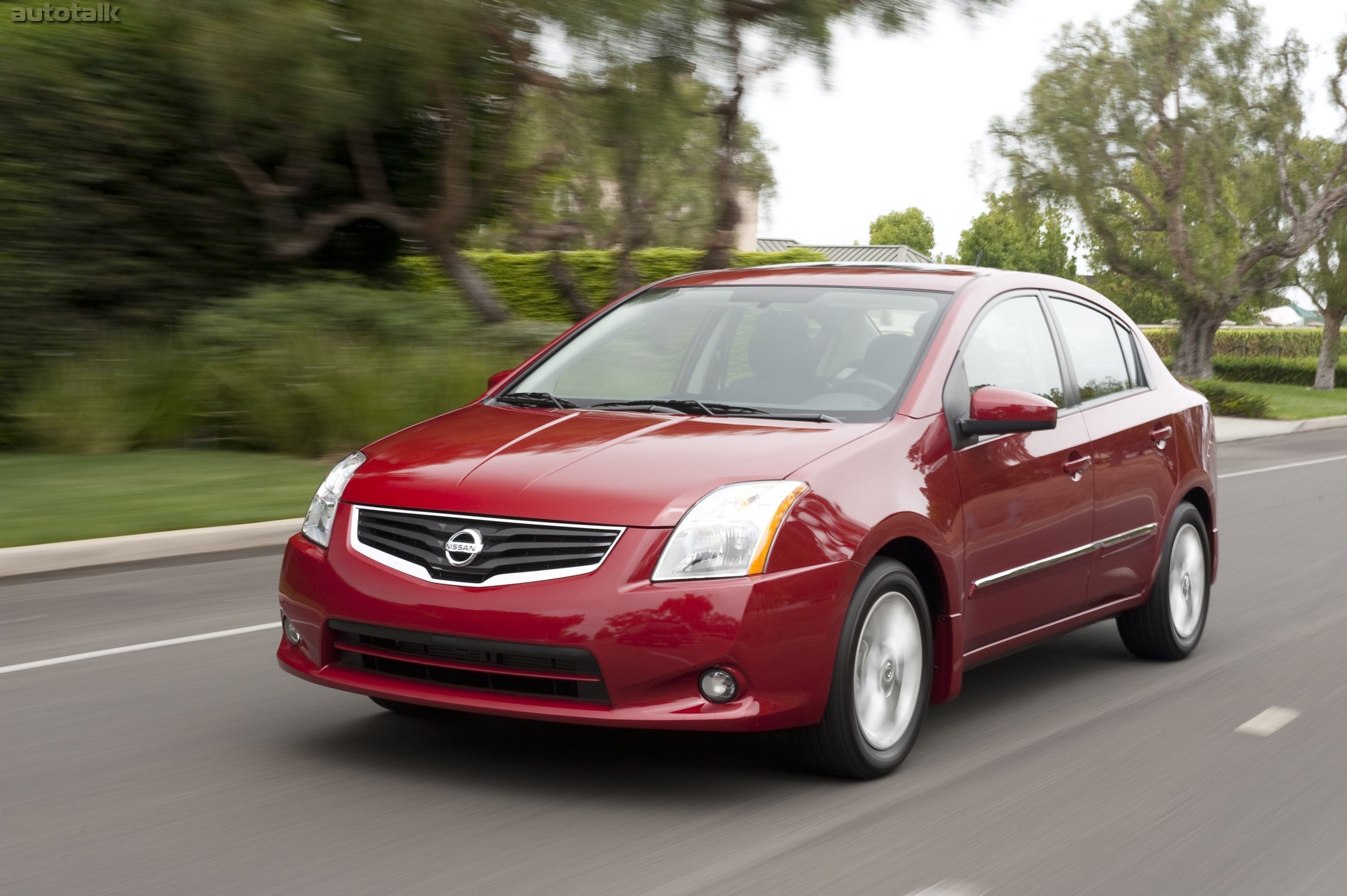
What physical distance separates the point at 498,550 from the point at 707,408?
1167mm

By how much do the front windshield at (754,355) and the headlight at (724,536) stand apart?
0.74 metres

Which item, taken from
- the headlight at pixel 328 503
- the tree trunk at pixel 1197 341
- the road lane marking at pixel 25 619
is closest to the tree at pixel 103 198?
the road lane marking at pixel 25 619

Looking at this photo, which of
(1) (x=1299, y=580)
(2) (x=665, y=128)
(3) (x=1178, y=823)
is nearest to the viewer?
(3) (x=1178, y=823)

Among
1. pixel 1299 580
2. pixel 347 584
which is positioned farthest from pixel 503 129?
pixel 347 584

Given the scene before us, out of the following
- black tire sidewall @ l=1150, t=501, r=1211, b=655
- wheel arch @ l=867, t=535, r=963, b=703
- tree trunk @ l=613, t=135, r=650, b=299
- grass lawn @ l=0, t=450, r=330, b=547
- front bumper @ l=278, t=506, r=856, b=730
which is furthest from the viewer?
tree trunk @ l=613, t=135, r=650, b=299

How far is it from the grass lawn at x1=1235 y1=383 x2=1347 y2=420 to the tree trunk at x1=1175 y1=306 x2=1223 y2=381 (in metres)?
1.71

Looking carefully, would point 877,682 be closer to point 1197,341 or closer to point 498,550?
point 498,550

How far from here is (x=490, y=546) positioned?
462cm

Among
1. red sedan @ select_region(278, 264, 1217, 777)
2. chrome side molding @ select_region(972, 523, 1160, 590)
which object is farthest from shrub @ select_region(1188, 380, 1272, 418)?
red sedan @ select_region(278, 264, 1217, 777)

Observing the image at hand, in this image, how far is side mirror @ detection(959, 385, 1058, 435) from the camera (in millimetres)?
5406

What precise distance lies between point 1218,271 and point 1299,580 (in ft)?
119

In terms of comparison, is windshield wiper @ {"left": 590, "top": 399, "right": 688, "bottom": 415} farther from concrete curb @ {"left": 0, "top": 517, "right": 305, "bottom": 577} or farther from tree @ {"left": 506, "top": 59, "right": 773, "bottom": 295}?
tree @ {"left": 506, "top": 59, "right": 773, "bottom": 295}

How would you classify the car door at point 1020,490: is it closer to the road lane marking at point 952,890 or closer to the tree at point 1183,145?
the road lane marking at point 952,890

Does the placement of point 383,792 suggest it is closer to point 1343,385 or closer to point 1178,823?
point 1178,823
